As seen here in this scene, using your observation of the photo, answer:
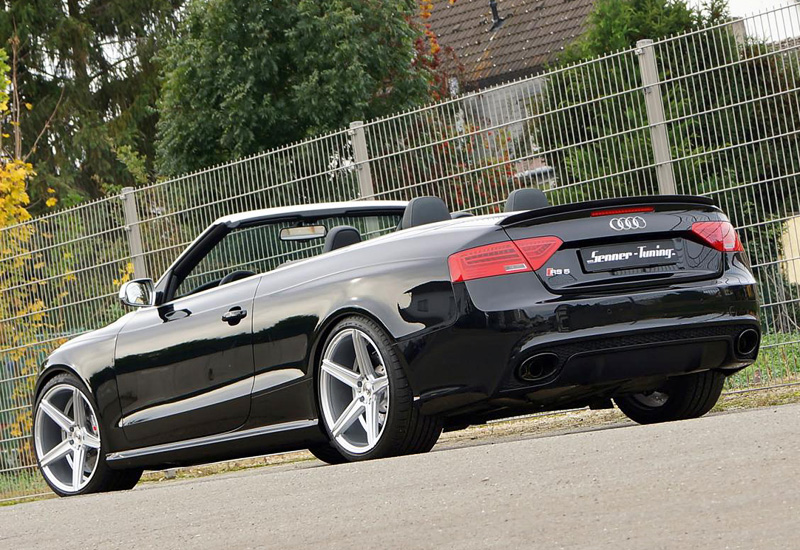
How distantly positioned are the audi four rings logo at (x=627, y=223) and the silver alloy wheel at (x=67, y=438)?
11.7ft

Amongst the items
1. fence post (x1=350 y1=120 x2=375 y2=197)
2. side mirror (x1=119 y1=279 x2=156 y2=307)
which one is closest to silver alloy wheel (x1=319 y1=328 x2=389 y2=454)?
side mirror (x1=119 y1=279 x2=156 y2=307)

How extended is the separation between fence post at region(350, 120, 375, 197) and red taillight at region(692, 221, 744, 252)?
4.17 m

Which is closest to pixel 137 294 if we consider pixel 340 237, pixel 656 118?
pixel 340 237

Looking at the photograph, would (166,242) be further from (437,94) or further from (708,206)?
(437,94)

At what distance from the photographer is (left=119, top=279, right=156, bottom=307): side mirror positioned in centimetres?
830

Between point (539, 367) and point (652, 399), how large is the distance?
5.65 ft

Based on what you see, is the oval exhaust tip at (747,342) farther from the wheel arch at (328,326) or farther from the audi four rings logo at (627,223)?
the wheel arch at (328,326)

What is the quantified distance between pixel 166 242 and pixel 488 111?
Result: 10.5 ft

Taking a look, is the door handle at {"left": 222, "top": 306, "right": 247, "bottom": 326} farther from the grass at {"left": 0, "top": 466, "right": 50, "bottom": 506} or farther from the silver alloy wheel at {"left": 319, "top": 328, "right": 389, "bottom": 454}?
the grass at {"left": 0, "top": 466, "right": 50, "bottom": 506}

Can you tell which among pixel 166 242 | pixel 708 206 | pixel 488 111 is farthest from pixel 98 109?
pixel 708 206

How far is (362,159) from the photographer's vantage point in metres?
10.9

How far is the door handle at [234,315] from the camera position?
750cm

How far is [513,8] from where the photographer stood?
118 feet

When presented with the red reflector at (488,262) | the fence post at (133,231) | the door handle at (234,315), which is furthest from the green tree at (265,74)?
the red reflector at (488,262)
